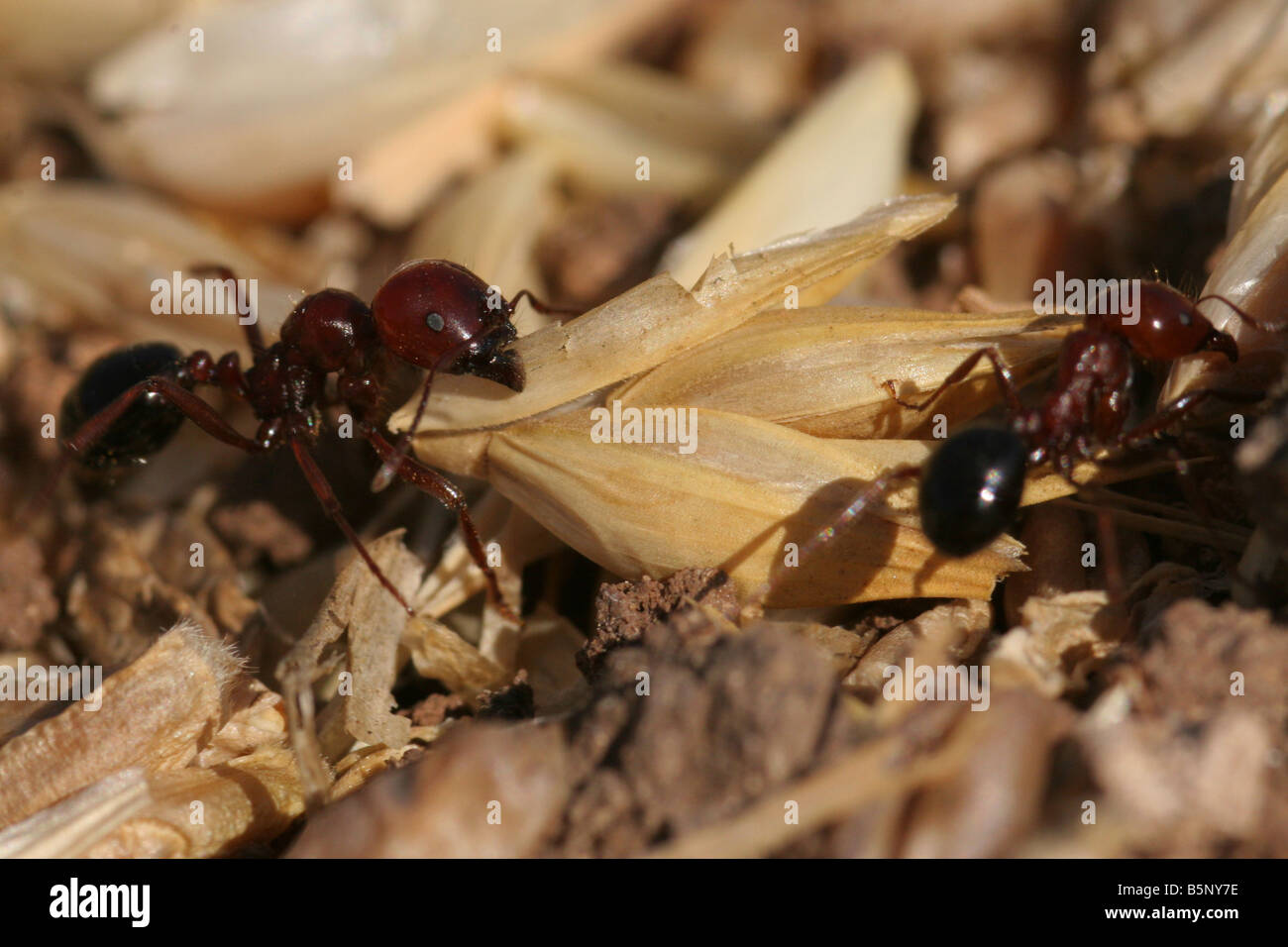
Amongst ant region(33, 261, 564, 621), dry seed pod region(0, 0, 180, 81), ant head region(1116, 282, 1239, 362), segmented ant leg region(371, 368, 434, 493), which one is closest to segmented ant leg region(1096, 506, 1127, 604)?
ant head region(1116, 282, 1239, 362)

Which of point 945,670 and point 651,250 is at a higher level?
point 651,250

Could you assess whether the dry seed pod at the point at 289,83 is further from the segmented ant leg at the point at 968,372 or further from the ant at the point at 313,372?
→ the segmented ant leg at the point at 968,372

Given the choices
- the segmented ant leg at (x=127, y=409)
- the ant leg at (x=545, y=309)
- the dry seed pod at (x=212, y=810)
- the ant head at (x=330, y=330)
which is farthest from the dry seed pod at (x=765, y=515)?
the segmented ant leg at (x=127, y=409)

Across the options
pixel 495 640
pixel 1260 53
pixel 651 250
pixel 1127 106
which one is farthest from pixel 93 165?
pixel 1260 53

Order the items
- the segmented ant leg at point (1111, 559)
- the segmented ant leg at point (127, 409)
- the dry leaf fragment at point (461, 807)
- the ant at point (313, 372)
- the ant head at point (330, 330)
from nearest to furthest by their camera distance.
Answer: the dry leaf fragment at point (461, 807) → the segmented ant leg at point (1111, 559) → the ant at point (313, 372) → the segmented ant leg at point (127, 409) → the ant head at point (330, 330)

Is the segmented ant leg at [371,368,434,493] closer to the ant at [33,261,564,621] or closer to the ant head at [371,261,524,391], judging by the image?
the ant at [33,261,564,621]
